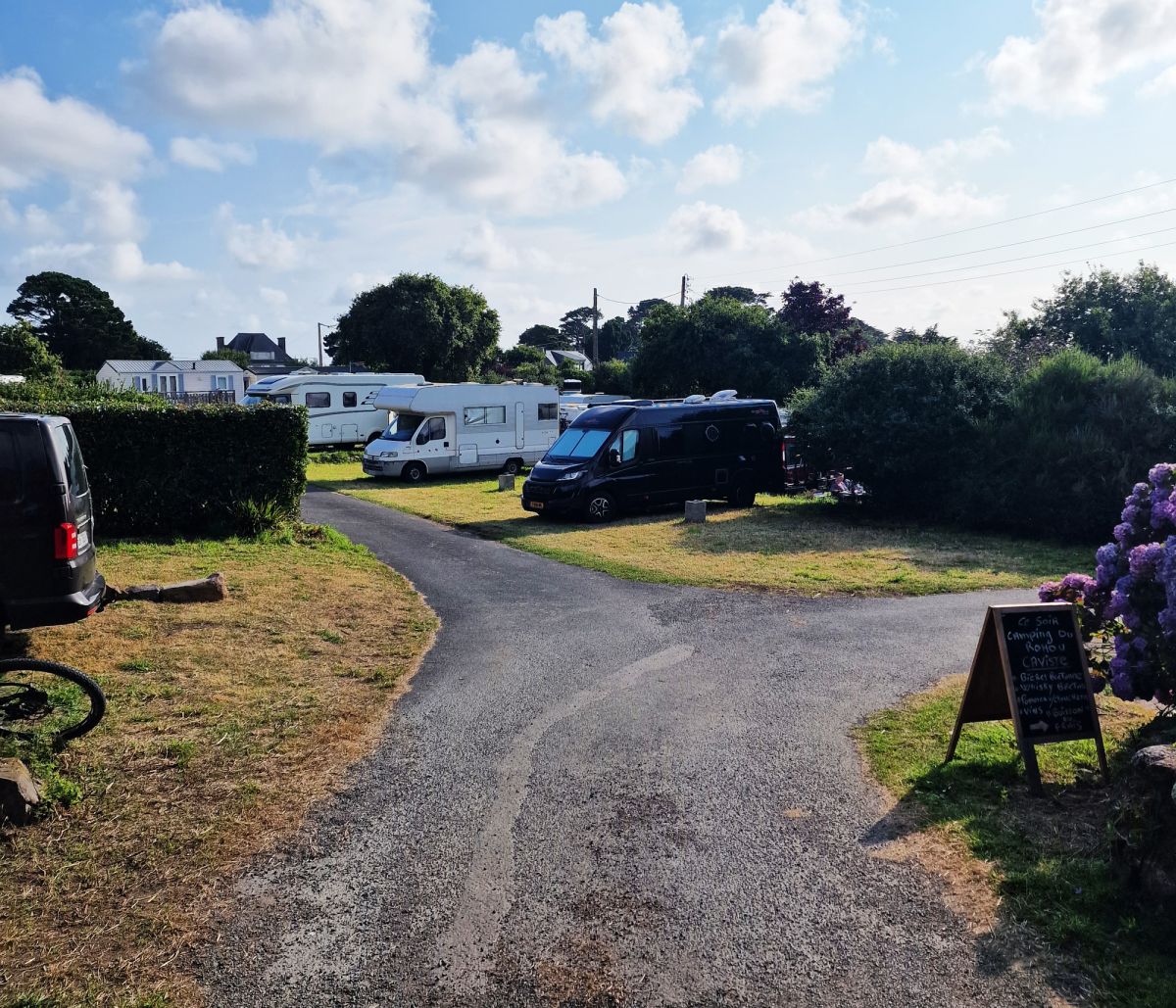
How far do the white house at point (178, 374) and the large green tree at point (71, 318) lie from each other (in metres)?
6.07

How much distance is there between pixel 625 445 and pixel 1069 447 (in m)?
7.87

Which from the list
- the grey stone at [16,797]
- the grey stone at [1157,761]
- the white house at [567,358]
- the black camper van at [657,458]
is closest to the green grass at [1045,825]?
the grey stone at [1157,761]

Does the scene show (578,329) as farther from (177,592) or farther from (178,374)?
(177,592)

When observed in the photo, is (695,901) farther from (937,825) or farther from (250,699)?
(250,699)

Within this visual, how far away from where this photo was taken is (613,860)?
4395 millimetres

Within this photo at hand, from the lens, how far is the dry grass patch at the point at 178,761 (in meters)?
3.69

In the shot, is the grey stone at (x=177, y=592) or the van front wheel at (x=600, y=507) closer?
the grey stone at (x=177, y=592)

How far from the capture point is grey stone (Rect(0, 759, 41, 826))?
457 centimetres

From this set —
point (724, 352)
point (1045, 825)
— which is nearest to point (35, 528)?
point (1045, 825)

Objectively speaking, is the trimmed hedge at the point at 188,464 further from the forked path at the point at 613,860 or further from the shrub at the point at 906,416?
the shrub at the point at 906,416

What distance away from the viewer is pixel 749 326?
36.5m

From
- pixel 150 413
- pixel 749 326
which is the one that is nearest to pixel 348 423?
pixel 749 326

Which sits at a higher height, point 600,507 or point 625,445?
point 625,445

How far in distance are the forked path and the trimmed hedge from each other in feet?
24.1
